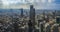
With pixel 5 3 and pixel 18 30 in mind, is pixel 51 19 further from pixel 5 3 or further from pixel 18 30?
pixel 5 3

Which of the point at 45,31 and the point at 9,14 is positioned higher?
the point at 9,14

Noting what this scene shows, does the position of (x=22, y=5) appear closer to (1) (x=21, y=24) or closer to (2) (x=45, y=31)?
(1) (x=21, y=24)

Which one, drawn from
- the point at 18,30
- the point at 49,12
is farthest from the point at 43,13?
the point at 18,30

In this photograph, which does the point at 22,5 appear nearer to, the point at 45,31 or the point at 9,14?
the point at 9,14

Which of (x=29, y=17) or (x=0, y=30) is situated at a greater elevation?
(x=29, y=17)

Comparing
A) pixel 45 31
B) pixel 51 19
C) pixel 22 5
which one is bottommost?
pixel 45 31

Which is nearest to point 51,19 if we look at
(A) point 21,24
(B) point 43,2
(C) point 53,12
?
(C) point 53,12

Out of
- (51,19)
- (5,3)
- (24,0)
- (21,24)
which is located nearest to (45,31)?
(51,19)
